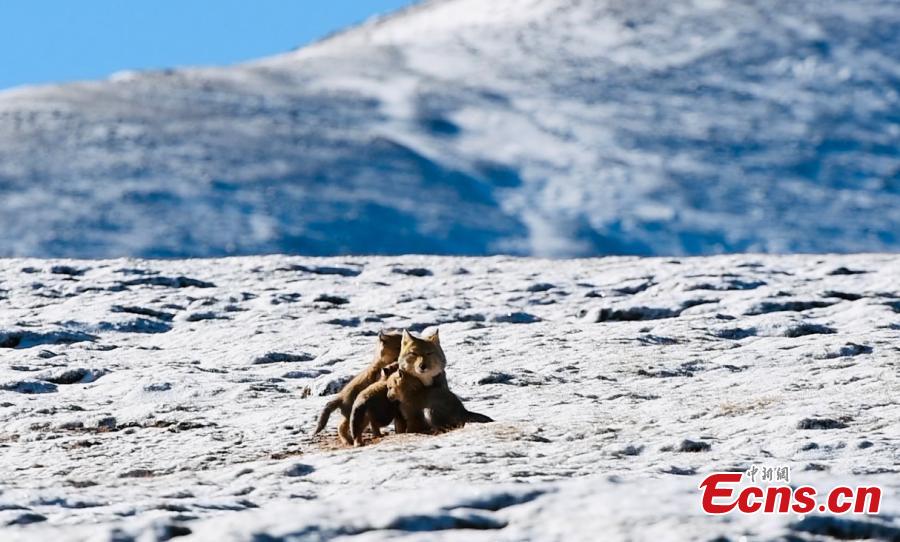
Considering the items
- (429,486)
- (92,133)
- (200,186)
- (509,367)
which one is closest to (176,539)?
(429,486)

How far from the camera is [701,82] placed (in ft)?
425

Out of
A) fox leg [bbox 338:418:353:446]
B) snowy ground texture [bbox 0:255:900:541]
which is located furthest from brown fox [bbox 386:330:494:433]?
fox leg [bbox 338:418:353:446]

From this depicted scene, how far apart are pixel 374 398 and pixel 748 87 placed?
120 m

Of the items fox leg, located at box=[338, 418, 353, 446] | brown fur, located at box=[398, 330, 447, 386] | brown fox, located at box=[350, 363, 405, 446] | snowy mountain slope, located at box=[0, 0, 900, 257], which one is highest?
→ snowy mountain slope, located at box=[0, 0, 900, 257]

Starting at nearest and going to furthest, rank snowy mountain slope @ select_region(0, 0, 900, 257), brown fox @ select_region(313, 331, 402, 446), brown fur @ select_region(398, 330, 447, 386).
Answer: brown fur @ select_region(398, 330, 447, 386)
brown fox @ select_region(313, 331, 402, 446)
snowy mountain slope @ select_region(0, 0, 900, 257)

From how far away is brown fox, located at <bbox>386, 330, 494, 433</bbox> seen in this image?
1227 centimetres

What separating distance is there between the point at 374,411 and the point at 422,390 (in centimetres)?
40

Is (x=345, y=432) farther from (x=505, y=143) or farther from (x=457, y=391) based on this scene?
(x=505, y=143)

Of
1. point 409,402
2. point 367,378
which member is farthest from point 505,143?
point 409,402

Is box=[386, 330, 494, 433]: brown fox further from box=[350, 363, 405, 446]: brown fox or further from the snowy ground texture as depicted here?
the snowy ground texture

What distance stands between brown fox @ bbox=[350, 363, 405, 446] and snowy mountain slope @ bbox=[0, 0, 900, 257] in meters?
74.4

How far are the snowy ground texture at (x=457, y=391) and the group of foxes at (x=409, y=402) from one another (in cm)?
25

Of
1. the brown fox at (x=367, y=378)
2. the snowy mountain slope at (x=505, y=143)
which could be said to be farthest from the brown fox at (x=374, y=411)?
the snowy mountain slope at (x=505, y=143)

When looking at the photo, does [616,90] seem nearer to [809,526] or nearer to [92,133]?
[92,133]
